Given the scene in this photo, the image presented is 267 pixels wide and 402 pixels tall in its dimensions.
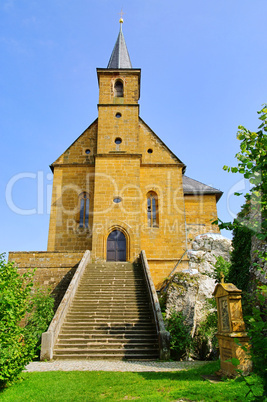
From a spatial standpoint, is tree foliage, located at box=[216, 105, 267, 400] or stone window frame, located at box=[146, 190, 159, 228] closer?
tree foliage, located at box=[216, 105, 267, 400]

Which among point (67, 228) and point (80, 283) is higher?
point (67, 228)

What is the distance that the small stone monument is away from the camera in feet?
24.8

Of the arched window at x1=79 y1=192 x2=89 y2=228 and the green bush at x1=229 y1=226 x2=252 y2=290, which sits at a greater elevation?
the arched window at x1=79 y1=192 x2=89 y2=228

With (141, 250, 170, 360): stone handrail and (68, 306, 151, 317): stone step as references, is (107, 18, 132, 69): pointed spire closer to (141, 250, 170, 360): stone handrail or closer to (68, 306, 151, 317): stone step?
(141, 250, 170, 360): stone handrail

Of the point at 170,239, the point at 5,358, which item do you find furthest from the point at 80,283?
the point at 5,358

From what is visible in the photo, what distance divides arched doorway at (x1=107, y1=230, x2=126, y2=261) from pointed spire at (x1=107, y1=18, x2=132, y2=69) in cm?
1354

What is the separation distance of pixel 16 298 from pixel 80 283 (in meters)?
8.46

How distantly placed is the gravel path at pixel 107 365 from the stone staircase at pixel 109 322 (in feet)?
1.74

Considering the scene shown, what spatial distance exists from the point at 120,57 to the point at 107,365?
23607mm

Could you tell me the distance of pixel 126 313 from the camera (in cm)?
1329

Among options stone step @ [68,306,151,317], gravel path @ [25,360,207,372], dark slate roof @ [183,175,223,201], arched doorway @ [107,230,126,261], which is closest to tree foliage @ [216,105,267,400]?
gravel path @ [25,360,207,372]

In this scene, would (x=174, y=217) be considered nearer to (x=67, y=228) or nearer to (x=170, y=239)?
(x=170, y=239)

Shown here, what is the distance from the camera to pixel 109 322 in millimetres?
12688

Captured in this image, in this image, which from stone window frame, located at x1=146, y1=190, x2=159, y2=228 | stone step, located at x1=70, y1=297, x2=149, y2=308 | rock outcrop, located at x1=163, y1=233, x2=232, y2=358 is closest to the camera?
stone step, located at x1=70, y1=297, x2=149, y2=308
